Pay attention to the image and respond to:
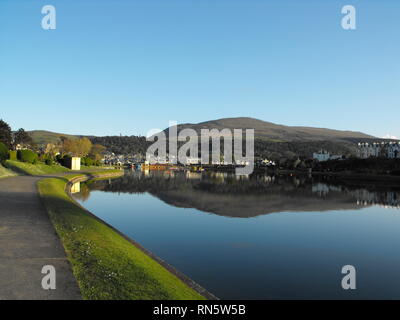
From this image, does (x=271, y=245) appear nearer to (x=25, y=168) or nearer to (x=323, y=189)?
(x=323, y=189)

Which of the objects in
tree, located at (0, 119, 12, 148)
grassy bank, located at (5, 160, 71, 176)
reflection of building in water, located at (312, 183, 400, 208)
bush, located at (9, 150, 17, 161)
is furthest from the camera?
tree, located at (0, 119, 12, 148)

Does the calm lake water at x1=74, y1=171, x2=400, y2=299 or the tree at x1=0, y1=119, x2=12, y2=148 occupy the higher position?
the tree at x1=0, y1=119, x2=12, y2=148

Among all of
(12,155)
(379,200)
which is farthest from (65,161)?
(379,200)

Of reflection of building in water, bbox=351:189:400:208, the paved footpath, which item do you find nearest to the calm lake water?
the paved footpath

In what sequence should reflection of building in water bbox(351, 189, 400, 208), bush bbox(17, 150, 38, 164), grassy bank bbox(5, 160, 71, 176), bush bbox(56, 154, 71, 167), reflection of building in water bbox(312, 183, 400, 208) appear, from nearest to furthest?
1. reflection of building in water bbox(351, 189, 400, 208)
2. reflection of building in water bbox(312, 183, 400, 208)
3. grassy bank bbox(5, 160, 71, 176)
4. bush bbox(17, 150, 38, 164)
5. bush bbox(56, 154, 71, 167)

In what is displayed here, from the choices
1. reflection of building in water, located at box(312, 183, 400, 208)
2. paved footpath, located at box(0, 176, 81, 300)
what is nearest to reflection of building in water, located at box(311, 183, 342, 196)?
reflection of building in water, located at box(312, 183, 400, 208)

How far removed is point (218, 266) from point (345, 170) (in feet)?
370

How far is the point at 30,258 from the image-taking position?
28.3ft

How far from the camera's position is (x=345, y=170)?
114625mm

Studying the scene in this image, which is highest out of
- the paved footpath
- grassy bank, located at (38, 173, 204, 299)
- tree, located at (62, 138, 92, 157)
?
tree, located at (62, 138, 92, 157)

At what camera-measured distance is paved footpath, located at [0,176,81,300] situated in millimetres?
6609

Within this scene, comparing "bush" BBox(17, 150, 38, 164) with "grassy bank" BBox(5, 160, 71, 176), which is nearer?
"grassy bank" BBox(5, 160, 71, 176)

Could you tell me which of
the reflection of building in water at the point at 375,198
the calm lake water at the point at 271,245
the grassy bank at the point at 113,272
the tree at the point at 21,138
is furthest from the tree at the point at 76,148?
the grassy bank at the point at 113,272

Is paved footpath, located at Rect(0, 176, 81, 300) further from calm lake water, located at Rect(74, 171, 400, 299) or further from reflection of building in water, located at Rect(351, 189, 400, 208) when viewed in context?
reflection of building in water, located at Rect(351, 189, 400, 208)
